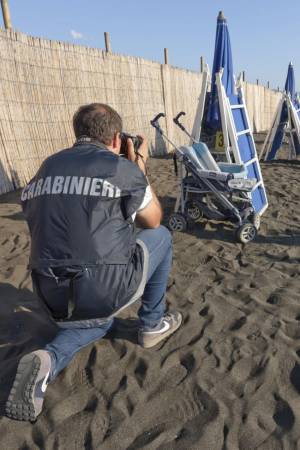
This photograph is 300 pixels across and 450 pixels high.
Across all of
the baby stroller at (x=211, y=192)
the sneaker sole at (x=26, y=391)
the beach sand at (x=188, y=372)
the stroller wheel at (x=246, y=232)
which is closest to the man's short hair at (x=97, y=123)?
the sneaker sole at (x=26, y=391)

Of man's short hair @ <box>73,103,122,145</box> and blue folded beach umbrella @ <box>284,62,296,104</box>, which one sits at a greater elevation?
blue folded beach umbrella @ <box>284,62,296,104</box>

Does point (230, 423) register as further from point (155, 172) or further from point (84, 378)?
point (155, 172)

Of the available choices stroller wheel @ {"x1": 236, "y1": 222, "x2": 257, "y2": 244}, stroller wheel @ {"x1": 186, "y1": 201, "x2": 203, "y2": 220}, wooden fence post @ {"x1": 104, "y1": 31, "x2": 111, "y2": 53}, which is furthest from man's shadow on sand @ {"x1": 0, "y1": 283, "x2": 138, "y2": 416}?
wooden fence post @ {"x1": 104, "y1": 31, "x2": 111, "y2": 53}

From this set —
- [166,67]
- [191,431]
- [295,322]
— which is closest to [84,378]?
[191,431]

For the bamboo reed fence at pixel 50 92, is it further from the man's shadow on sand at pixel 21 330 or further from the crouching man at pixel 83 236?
the crouching man at pixel 83 236

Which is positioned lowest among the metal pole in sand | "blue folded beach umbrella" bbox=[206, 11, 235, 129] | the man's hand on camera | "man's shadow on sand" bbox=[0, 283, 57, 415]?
"man's shadow on sand" bbox=[0, 283, 57, 415]

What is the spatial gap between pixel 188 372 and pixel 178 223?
8.46ft

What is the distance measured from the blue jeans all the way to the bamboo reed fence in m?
4.27

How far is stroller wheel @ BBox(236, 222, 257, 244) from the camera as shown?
14.3ft

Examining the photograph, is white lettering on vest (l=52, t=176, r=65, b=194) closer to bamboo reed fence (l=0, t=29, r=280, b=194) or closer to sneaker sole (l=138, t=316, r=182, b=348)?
sneaker sole (l=138, t=316, r=182, b=348)

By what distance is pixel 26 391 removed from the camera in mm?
2012

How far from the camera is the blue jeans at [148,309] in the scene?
2295 mm

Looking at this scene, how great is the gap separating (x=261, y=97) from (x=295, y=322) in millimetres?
19222

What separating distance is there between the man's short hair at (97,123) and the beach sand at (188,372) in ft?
4.53
